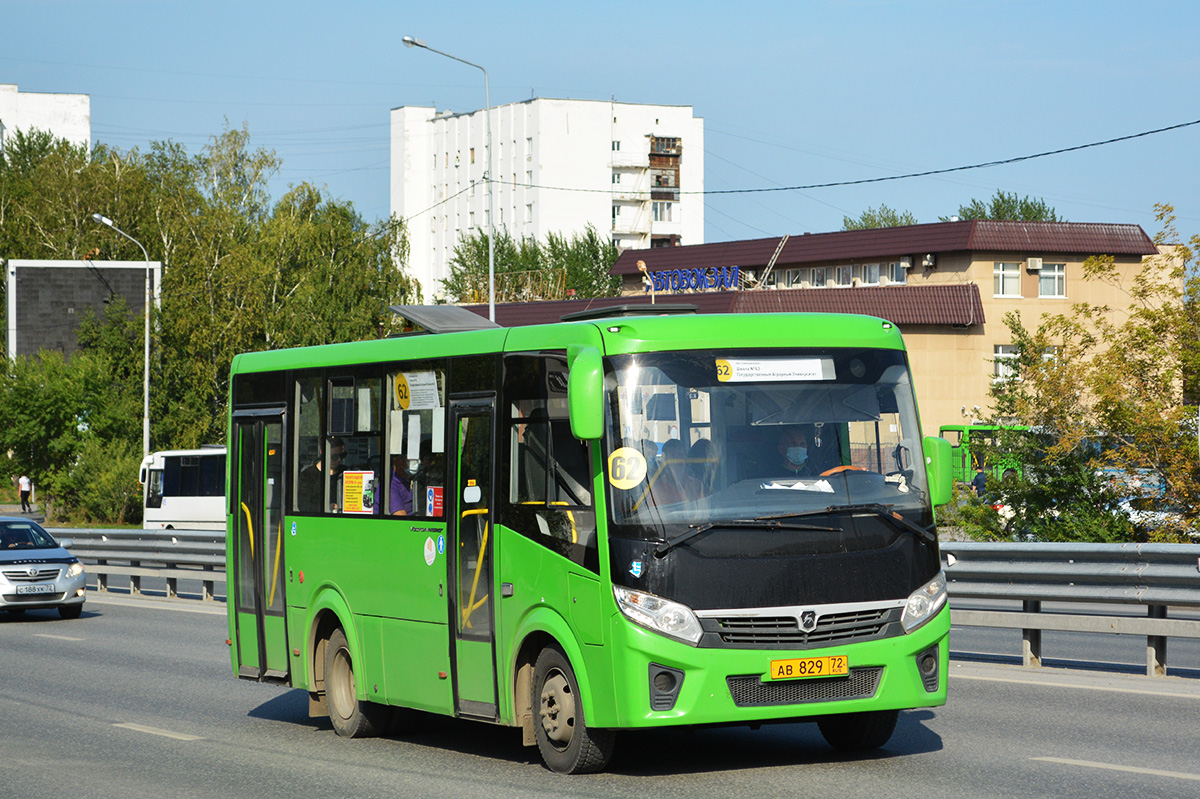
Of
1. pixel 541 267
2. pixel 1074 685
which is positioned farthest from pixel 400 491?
pixel 541 267

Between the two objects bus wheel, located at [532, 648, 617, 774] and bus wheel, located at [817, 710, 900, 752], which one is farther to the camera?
bus wheel, located at [817, 710, 900, 752]

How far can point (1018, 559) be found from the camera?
14094mm

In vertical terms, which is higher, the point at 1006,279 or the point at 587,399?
the point at 1006,279

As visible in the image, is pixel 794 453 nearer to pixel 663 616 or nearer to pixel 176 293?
pixel 663 616

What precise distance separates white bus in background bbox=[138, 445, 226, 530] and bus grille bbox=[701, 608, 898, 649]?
4031cm

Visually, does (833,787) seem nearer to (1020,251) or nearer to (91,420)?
(91,420)

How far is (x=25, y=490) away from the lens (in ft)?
209

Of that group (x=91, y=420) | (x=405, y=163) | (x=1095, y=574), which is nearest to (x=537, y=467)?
(x=1095, y=574)

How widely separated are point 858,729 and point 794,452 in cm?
187

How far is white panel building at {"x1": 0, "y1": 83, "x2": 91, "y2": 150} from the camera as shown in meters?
116

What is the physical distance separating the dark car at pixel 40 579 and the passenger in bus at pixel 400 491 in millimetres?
12962

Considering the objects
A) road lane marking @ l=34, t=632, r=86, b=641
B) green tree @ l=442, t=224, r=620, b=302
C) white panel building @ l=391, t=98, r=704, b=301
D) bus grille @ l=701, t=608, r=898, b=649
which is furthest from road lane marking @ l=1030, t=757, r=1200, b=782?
white panel building @ l=391, t=98, r=704, b=301

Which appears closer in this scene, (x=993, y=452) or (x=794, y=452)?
(x=794, y=452)

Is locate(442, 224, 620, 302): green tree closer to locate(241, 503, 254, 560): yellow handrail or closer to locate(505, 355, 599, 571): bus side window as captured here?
locate(241, 503, 254, 560): yellow handrail
